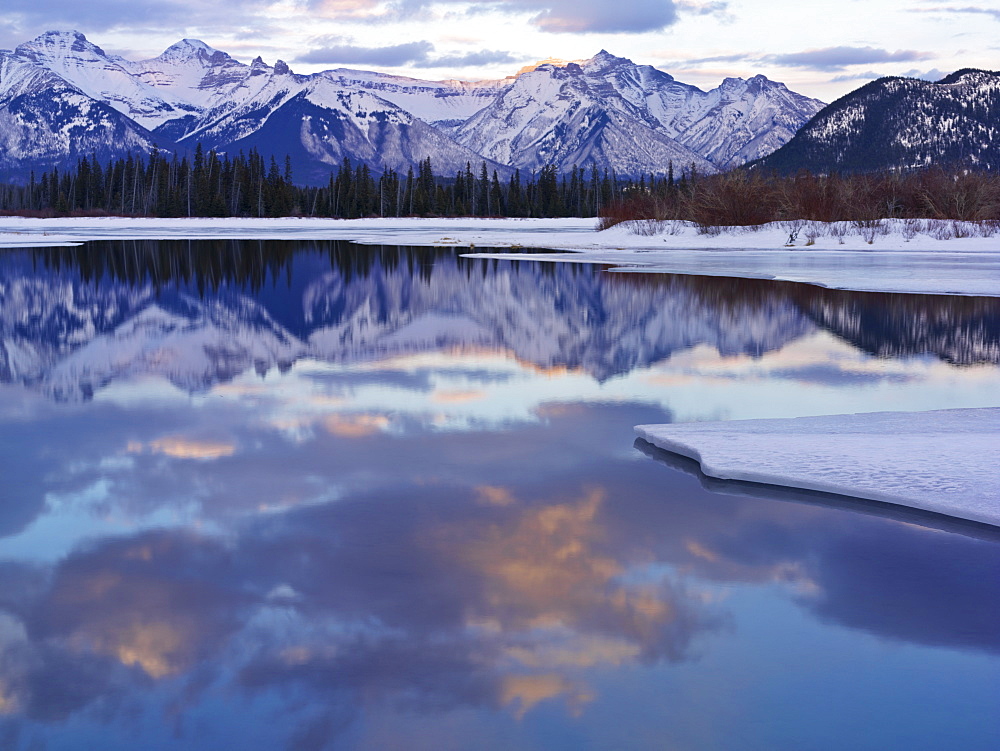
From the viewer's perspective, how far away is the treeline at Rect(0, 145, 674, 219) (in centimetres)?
13312

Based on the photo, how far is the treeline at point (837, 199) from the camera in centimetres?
5912

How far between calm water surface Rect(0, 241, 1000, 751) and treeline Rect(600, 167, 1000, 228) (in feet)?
150

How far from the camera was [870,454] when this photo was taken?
10.1 meters

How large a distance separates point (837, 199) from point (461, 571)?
58.8 metres

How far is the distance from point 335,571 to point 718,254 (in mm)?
40989

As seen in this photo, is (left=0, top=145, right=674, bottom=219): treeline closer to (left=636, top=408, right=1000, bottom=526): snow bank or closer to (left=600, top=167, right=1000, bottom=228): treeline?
(left=600, top=167, right=1000, bottom=228): treeline

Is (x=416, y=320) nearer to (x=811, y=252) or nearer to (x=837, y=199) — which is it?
(x=811, y=252)

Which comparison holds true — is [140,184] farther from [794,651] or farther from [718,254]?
[794,651]

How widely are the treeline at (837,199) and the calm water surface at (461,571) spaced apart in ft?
150

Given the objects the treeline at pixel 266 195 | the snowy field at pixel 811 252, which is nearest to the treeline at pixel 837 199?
the snowy field at pixel 811 252

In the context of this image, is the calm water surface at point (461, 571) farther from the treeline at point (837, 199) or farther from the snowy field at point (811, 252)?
the treeline at point (837, 199)

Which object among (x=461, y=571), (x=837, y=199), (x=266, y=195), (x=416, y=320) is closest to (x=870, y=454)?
(x=461, y=571)

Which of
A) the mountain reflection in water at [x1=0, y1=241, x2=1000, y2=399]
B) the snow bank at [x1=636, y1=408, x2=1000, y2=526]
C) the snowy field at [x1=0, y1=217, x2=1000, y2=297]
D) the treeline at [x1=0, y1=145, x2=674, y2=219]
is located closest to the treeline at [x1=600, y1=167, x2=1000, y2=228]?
the snowy field at [x1=0, y1=217, x2=1000, y2=297]

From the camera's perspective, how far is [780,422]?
38.1ft
